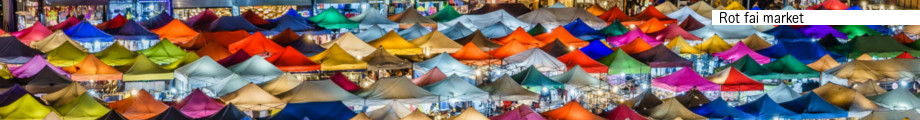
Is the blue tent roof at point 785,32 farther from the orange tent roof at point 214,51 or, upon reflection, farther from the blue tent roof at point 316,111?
the blue tent roof at point 316,111

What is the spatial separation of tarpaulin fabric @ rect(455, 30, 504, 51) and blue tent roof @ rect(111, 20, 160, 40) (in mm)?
7580

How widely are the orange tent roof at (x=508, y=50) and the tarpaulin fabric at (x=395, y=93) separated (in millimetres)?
6212

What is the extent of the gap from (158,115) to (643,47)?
45.6 feet

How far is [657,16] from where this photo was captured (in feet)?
142

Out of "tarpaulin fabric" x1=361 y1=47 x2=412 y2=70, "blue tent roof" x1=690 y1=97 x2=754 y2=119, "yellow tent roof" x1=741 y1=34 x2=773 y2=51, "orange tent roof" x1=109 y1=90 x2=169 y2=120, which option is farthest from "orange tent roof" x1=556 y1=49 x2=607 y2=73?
"orange tent roof" x1=109 y1=90 x2=169 y2=120

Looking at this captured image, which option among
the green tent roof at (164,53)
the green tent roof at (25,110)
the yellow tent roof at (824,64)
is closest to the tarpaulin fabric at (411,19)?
the green tent roof at (164,53)

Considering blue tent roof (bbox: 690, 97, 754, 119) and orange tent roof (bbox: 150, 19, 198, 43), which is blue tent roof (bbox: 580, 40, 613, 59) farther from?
orange tent roof (bbox: 150, 19, 198, 43)

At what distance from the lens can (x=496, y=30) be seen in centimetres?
3900

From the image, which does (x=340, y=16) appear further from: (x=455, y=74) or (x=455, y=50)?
(x=455, y=74)

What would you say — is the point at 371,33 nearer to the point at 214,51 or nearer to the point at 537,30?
the point at 537,30

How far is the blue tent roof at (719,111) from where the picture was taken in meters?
24.9

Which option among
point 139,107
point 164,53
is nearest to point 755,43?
point 164,53

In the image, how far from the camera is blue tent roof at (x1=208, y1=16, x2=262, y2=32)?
3944 centimetres

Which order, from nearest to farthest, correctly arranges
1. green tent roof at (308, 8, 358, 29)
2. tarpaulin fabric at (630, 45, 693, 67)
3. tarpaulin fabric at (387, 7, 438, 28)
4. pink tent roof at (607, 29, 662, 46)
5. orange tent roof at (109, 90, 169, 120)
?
orange tent roof at (109, 90, 169, 120), tarpaulin fabric at (630, 45, 693, 67), pink tent roof at (607, 29, 662, 46), green tent roof at (308, 8, 358, 29), tarpaulin fabric at (387, 7, 438, 28)
